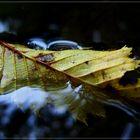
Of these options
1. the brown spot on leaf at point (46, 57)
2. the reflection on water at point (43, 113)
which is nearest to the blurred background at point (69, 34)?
the reflection on water at point (43, 113)

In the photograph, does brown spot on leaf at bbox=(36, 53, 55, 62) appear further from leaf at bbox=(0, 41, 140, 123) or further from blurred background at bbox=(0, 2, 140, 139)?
blurred background at bbox=(0, 2, 140, 139)

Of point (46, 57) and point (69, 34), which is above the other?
point (69, 34)

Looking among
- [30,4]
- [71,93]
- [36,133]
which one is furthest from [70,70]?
[30,4]

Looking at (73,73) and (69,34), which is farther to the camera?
(69,34)

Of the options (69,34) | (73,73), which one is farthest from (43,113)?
(69,34)

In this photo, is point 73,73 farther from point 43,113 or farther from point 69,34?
point 69,34

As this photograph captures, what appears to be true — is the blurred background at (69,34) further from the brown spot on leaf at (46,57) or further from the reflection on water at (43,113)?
the brown spot on leaf at (46,57)

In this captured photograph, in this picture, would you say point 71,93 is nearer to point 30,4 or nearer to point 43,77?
point 43,77
